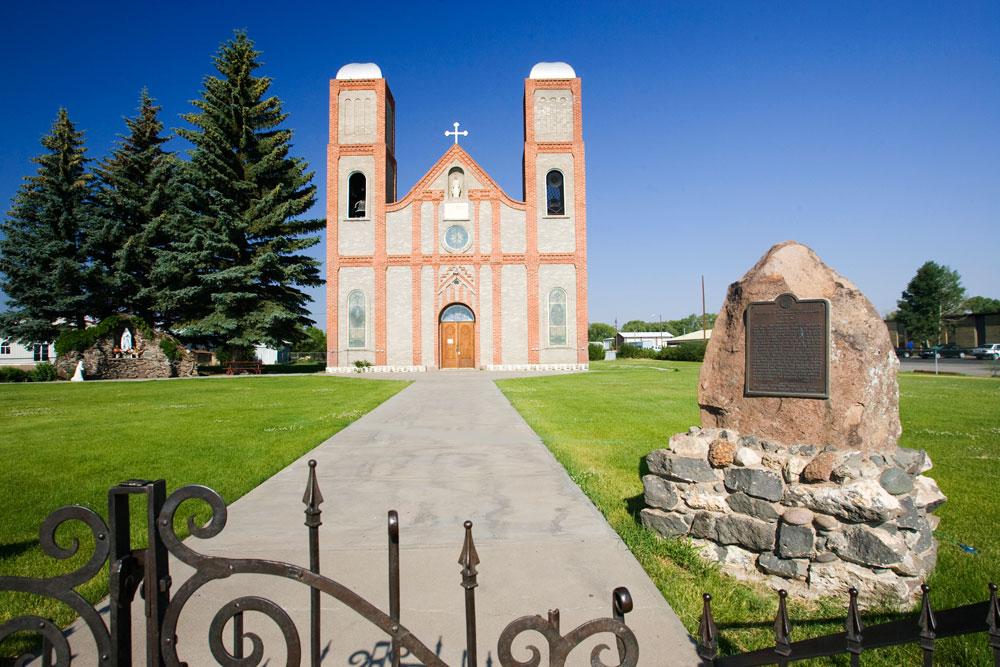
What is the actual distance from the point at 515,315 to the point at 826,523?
91.0ft

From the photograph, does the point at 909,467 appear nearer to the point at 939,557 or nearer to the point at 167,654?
the point at 939,557

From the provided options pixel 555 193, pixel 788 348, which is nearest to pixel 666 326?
pixel 555 193

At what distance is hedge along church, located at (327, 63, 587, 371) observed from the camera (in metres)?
31.1

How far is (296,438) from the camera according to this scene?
929 centimetres

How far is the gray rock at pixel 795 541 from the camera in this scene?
3.81 meters

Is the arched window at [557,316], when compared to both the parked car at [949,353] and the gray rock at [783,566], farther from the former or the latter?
the parked car at [949,353]

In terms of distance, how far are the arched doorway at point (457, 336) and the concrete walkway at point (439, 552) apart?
77.0 feet

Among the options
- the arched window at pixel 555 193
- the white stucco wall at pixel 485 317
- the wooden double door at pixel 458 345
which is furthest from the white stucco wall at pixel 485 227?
the wooden double door at pixel 458 345

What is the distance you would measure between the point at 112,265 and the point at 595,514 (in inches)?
1499

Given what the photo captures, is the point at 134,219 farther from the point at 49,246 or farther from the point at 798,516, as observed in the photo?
the point at 798,516

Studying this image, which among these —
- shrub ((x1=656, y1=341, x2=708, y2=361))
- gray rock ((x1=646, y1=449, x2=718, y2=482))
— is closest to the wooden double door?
shrub ((x1=656, y1=341, x2=708, y2=361))

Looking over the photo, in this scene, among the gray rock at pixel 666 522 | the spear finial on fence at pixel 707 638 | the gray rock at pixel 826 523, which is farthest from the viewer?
the gray rock at pixel 666 522

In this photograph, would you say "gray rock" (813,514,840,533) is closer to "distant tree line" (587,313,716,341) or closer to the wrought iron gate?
the wrought iron gate

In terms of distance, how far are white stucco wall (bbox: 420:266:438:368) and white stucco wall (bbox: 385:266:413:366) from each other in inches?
24.8
